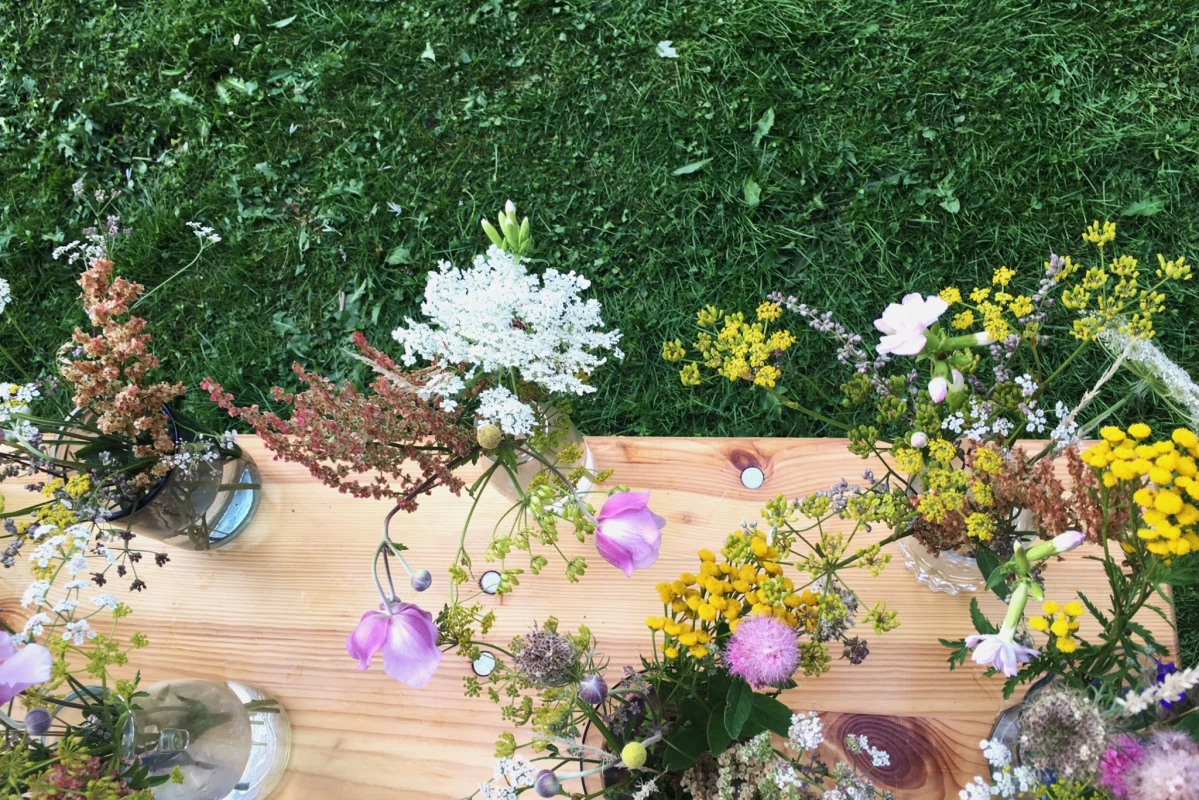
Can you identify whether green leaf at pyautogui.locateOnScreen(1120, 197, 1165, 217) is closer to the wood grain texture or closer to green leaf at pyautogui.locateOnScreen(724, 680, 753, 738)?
the wood grain texture

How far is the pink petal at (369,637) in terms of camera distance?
0.76 meters

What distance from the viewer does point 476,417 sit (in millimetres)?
866

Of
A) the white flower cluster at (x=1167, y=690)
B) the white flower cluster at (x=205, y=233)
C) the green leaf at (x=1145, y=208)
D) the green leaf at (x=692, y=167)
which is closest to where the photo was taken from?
the white flower cluster at (x=1167, y=690)

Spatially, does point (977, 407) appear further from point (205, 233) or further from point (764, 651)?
point (205, 233)

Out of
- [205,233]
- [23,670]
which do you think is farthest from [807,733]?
[205,233]

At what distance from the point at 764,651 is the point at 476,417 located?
38 cm

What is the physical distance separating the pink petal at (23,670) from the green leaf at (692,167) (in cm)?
167

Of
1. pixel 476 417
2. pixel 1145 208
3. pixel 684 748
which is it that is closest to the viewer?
pixel 684 748

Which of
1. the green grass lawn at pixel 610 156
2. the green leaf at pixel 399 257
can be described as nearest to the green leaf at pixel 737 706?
the green grass lawn at pixel 610 156

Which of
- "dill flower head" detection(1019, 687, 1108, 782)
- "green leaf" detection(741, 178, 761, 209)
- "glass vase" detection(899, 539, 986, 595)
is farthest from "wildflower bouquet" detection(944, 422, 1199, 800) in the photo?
"green leaf" detection(741, 178, 761, 209)

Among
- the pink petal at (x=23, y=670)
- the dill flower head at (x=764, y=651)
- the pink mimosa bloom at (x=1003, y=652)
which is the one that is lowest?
the dill flower head at (x=764, y=651)

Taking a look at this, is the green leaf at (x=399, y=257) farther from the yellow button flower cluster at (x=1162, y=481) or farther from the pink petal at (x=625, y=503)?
the yellow button flower cluster at (x=1162, y=481)

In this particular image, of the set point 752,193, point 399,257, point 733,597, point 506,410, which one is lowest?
point 399,257

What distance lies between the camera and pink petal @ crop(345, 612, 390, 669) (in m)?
0.76
